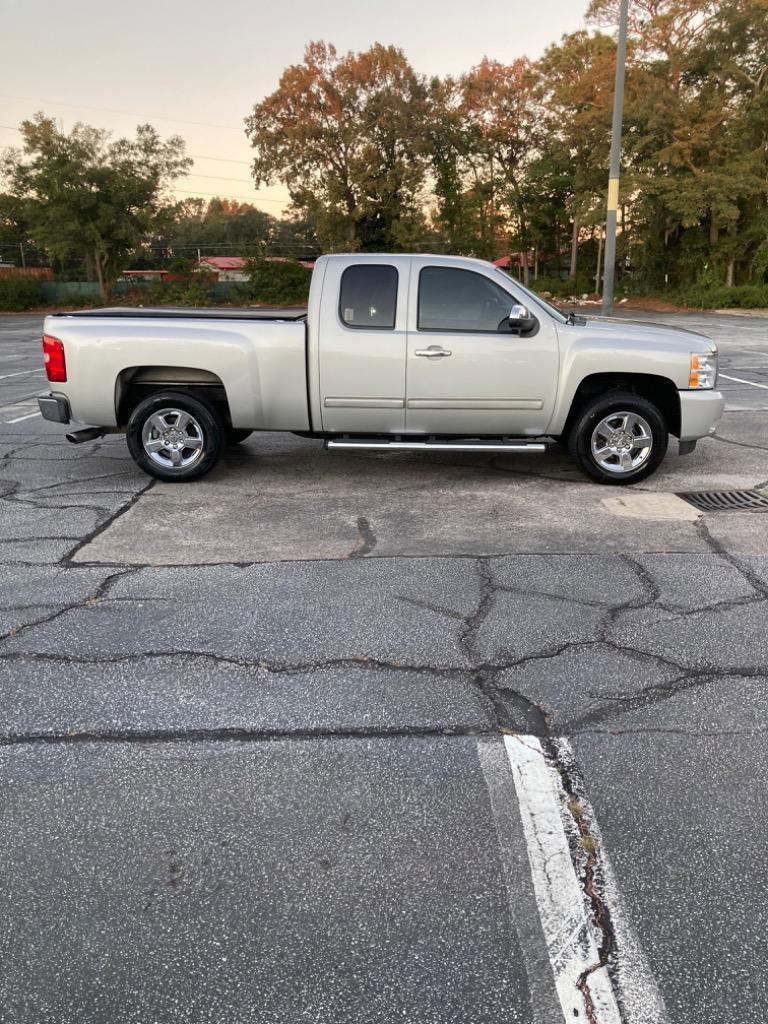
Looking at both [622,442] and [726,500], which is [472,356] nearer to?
[622,442]

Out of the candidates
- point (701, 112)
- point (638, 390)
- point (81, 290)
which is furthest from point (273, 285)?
point (638, 390)

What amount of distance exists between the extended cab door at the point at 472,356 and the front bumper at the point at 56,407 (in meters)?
2.99

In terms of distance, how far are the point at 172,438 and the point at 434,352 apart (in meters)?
2.44

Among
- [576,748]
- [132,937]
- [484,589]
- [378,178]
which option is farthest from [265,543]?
[378,178]

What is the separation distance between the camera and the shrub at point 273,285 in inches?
2047

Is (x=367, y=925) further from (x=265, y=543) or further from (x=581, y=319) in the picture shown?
(x=581, y=319)

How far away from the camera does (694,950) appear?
2178 mm

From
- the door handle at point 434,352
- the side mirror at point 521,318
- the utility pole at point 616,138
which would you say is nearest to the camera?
the side mirror at point 521,318

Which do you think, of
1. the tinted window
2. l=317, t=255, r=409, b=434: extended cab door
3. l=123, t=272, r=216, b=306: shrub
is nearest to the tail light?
l=317, t=255, r=409, b=434: extended cab door

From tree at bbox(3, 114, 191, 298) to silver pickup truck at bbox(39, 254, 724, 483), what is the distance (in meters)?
44.4

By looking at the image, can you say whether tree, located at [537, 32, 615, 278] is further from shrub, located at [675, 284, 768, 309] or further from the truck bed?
the truck bed

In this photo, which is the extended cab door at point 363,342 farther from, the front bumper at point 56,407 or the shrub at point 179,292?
the shrub at point 179,292

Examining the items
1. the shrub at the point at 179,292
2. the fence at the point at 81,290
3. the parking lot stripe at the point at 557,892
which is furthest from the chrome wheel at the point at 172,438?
the fence at the point at 81,290

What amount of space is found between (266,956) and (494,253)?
206 feet
